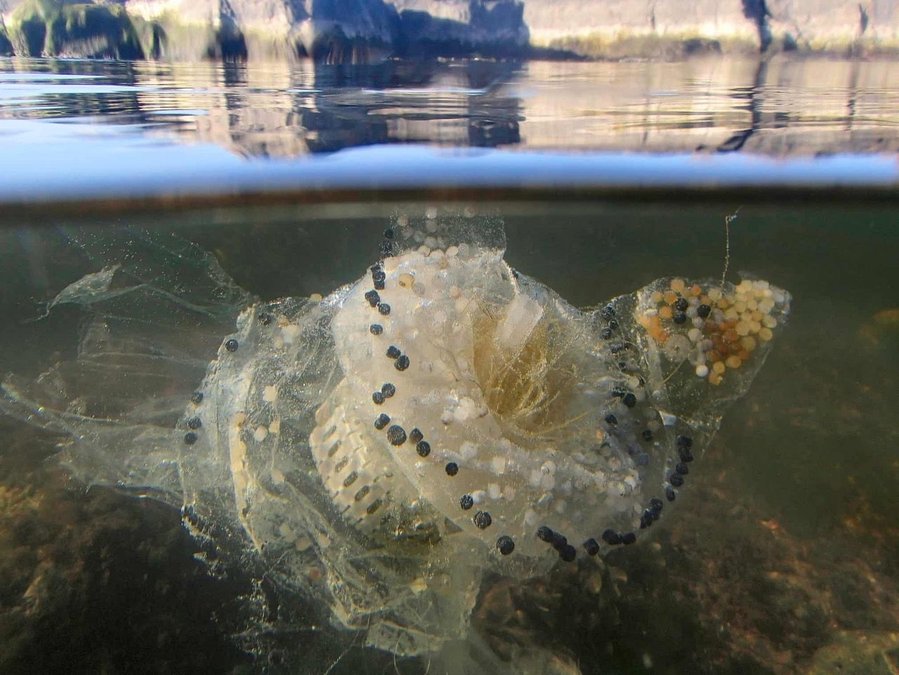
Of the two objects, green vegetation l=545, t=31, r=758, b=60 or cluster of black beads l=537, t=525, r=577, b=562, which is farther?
green vegetation l=545, t=31, r=758, b=60

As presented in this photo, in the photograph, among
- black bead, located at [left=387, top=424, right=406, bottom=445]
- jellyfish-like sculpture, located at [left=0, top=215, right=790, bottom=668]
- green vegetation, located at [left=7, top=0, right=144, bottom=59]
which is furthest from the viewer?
green vegetation, located at [left=7, top=0, right=144, bottom=59]

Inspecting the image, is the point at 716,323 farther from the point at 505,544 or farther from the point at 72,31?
the point at 72,31

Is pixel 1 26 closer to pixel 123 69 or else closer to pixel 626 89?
pixel 123 69

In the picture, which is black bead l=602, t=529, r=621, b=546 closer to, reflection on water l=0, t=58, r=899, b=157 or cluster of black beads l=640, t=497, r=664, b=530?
cluster of black beads l=640, t=497, r=664, b=530

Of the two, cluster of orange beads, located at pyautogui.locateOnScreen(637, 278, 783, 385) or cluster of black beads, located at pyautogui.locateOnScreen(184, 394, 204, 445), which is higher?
cluster of orange beads, located at pyautogui.locateOnScreen(637, 278, 783, 385)

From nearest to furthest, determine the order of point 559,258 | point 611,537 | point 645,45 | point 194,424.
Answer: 1. point 611,537
2. point 194,424
3. point 645,45
4. point 559,258

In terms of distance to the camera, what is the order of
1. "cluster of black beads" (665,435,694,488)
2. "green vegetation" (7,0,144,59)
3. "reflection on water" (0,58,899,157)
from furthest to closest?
1. "green vegetation" (7,0,144,59)
2. "reflection on water" (0,58,899,157)
3. "cluster of black beads" (665,435,694,488)

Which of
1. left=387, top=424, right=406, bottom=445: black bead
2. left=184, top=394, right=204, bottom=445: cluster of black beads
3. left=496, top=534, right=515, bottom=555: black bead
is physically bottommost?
left=496, top=534, right=515, bottom=555: black bead

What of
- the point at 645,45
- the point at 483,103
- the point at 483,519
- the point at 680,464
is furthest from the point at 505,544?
the point at 645,45

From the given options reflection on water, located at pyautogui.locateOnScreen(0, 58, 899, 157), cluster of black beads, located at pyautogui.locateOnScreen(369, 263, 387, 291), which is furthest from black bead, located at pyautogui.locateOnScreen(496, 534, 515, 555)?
reflection on water, located at pyautogui.locateOnScreen(0, 58, 899, 157)
